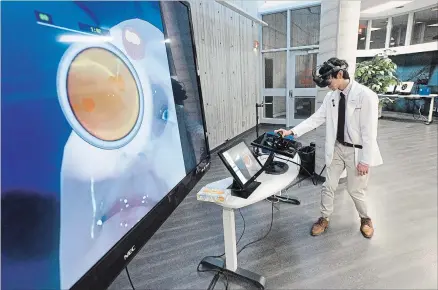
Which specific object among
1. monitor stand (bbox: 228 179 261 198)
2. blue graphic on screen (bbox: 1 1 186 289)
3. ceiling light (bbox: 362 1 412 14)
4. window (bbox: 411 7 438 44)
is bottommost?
monitor stand (bbox: 228 179 261 198)

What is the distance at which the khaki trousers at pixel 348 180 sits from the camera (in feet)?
6.91

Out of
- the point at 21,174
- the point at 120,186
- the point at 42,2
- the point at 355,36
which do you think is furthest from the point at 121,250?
the point at 355,36

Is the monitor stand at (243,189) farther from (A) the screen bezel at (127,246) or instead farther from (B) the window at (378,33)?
(B) the window at (378,33)

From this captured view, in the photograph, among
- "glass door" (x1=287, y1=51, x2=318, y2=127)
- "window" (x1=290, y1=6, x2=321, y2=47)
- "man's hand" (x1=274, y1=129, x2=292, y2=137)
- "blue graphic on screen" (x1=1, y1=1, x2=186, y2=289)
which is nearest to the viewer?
"blue graphic on screen" (x1=1, y1=1, x2=186, y2=289)

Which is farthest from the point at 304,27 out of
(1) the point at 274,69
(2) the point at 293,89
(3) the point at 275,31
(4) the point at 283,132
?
(4) the point at 283,132

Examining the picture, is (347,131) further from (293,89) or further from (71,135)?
(293,89)

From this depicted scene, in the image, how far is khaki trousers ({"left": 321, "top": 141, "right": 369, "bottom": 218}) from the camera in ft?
6.91

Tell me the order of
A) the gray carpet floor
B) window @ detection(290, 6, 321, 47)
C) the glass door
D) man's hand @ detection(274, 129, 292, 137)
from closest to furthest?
1. the gray carpet floor
2. man's hand @ detection(274, 129, 292, 137)
3. window @ detection(290, 6, 321, 47)
4. the glass door

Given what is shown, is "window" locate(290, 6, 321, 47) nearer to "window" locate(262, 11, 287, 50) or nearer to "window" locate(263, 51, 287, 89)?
"window" locate(262, 11, 287, 50)

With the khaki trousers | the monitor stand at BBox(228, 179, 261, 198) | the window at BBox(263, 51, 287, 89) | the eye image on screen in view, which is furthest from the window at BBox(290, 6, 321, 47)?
the eye image on screen

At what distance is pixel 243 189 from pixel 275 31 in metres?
6.32

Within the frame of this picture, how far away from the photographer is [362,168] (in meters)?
1.99

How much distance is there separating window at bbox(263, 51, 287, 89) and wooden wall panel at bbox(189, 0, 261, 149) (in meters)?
0.35

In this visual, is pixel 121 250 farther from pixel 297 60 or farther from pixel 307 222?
pixel 297 60
